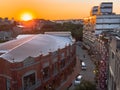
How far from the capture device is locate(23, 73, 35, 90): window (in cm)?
3597

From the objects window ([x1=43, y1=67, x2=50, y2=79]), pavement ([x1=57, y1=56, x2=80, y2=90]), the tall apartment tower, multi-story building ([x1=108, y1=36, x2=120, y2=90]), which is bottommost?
pavement ([x1=57, y1=56, x2=80, y2=90])

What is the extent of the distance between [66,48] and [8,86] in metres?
23.9

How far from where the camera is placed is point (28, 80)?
36812mm

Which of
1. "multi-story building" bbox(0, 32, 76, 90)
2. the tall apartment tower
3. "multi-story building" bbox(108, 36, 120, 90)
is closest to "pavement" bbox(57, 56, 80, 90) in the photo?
"multi-story building" bbox(0, 32, 76, 90)

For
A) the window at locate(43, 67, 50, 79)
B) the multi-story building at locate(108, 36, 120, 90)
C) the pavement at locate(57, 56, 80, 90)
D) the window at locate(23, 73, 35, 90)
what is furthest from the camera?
the pavement at locate(57, 56, 80, 90)

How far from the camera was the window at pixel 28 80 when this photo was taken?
1416 inches

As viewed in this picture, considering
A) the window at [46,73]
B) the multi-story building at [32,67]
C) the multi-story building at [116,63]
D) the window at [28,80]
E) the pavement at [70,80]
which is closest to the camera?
the multi-story building at [116,63]

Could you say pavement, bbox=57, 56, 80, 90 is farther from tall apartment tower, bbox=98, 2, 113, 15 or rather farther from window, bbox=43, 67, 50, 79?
A: tall apartment tower, bbox=98, 2, 113, 15

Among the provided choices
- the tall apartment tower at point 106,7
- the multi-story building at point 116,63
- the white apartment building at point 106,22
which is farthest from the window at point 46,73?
the tall apartment tower at point 106,7

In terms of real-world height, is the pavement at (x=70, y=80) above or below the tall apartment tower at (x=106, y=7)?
below

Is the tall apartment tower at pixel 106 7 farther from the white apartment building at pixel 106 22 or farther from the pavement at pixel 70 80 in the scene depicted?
the pavement at pixel 70 80

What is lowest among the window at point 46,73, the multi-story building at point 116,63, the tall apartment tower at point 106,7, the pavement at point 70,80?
the pavement at point 70,80

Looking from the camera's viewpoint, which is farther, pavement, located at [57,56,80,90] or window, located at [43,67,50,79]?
pavement, located at [57,56,80,90]

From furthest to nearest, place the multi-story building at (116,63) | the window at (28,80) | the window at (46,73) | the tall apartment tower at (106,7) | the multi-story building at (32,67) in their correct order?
1. the tall apartment tower at (106,7)
2. the window at (46,73)
3. the window at (28,80)
4. the multi-story building at (32,67)
5. the multi-story building at (116,63)
